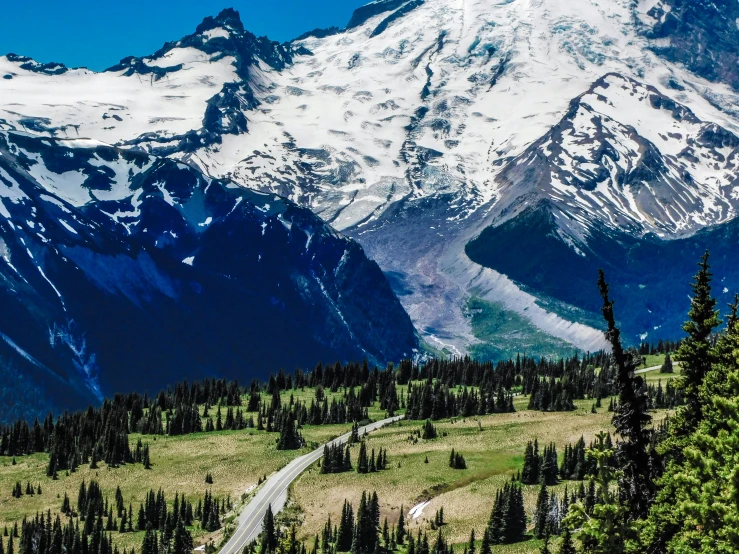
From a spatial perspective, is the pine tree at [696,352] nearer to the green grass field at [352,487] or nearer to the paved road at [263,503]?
the green grass field at [352,487]

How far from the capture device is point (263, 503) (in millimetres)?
166000

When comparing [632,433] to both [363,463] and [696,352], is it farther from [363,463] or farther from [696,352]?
[363,463]

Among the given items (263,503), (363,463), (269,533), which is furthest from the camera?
(363,463)

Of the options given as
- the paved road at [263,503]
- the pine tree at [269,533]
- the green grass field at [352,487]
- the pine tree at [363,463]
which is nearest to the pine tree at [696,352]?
the pine tree at [269,533]

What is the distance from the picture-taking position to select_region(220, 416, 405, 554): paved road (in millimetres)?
147125

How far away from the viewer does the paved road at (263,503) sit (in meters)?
147

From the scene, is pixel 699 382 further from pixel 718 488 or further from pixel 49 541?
pixel 49 541

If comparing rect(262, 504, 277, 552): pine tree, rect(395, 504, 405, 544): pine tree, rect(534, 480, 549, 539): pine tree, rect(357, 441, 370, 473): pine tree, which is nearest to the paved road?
rect(262, 504, 277, 552): pine tree

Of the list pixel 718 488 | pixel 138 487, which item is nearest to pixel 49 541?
pixel 138 487

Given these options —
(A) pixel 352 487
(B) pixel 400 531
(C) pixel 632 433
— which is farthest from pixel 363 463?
(C) pixel 632 433

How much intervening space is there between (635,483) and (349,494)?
125 m

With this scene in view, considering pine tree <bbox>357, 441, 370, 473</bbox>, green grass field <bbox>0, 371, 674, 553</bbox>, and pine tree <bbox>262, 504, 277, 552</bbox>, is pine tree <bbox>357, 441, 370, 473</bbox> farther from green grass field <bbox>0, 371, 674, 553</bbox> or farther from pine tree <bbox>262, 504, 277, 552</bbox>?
pine tree <bbox>262, 504, 277, 552</bbox>

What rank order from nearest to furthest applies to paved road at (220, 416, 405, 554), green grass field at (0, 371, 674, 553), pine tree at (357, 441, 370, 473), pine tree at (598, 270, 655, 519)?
1. pine tree at (598, 270, 655, 519)
2. paved road at (220, 416, 405, 554)
3. green grass field at (0, 371, 674, 553)
4. pine tree at (357, 441, 370, 473)

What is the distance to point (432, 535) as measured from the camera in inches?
5620
